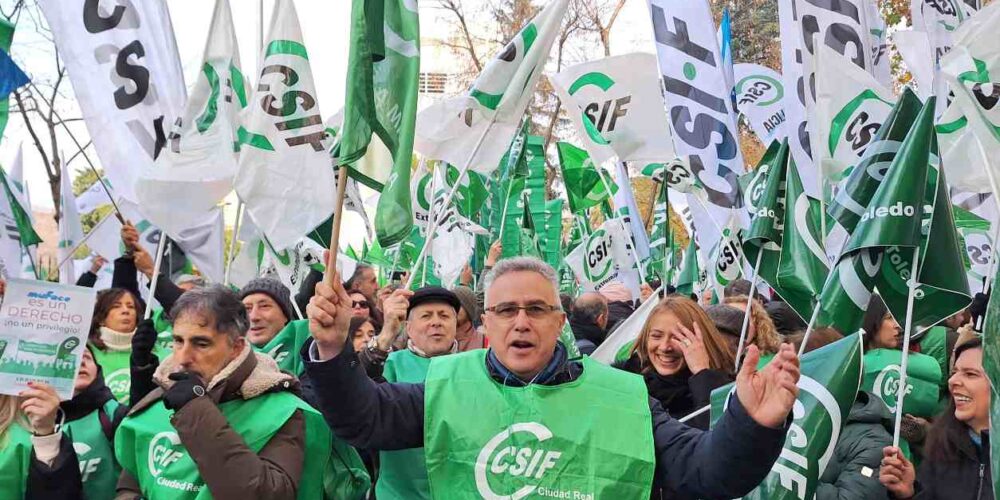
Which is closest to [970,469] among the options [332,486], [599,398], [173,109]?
[599,398]

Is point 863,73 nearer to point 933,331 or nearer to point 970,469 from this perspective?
point 933,331

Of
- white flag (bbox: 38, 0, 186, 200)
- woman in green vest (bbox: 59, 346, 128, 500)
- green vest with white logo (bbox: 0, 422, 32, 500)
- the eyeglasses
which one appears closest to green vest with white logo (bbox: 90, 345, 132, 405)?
white flag (bbox: 38, 0, 186, 200)

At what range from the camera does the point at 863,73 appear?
6.39 metres

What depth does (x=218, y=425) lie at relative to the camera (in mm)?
3689

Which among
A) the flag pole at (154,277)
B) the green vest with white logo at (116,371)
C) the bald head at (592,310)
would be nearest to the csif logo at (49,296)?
the flag pole at (154,277)

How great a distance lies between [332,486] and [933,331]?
4159 mm

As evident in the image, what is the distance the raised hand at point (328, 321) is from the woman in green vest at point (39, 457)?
1.43m

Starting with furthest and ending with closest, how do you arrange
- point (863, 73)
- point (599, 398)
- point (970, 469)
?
point (863, 73) → point (970, 469) → point (599, 398)

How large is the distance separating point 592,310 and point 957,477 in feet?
12.8

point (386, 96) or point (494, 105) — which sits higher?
point (386, 96)

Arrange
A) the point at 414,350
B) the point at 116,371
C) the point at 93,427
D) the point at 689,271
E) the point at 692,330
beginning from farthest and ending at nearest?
the point at 689,271
the point at 116,371
the point at 414,350
the point at 692,330
the point at 93,427

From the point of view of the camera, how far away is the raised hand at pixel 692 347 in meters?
4.74

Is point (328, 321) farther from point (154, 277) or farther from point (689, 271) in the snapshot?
point (689, 271)

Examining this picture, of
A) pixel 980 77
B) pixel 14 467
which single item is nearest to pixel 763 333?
pixel 980 77
